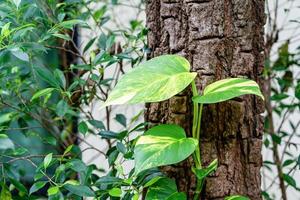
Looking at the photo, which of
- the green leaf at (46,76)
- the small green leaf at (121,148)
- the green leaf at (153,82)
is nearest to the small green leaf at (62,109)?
the green leaf at (46,76)

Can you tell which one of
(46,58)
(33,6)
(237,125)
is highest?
(33,6)

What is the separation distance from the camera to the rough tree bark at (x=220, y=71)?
98 centimetres

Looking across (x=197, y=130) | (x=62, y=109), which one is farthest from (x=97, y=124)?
(x=197, y=130)

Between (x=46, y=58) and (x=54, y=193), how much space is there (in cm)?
144

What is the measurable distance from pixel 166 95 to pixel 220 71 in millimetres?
178

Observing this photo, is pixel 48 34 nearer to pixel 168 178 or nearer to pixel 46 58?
pixel 168 178

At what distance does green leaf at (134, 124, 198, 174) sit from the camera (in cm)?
83

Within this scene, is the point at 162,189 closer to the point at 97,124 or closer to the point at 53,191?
the point at 53,191

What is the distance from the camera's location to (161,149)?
0.85 meters

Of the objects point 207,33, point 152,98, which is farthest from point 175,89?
point 207,33

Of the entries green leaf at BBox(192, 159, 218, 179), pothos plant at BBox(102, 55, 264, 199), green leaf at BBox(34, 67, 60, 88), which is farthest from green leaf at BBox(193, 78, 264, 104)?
green leaf at BBox(34, 67, 60, 88)

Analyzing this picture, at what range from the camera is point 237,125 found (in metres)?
0.99

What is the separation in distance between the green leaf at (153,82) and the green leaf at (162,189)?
0.64ft

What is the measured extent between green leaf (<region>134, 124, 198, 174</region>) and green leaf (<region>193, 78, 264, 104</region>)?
0.08 metres
